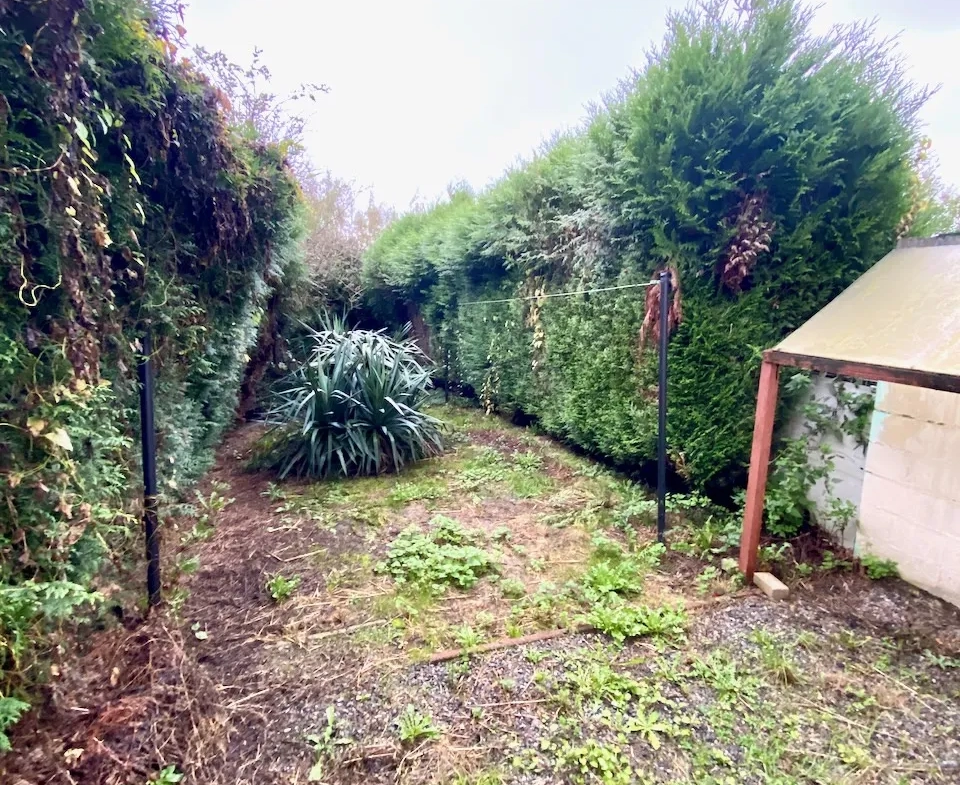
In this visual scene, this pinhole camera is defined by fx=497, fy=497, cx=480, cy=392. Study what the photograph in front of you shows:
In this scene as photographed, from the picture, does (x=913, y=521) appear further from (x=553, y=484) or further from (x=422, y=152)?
(x=422, y=152)

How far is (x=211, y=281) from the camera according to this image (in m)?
2.93

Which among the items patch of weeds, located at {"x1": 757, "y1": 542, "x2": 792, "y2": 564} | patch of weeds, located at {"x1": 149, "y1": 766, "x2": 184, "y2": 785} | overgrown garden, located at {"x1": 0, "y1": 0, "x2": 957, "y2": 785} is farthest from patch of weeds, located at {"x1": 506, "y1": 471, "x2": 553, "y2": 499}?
patch of weeds, located at {"x1": 149, "y1": 766, "x2": 184, "y2": 785}

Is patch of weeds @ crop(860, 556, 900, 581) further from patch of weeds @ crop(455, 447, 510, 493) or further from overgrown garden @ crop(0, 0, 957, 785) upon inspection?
patch of weeds @ crop(455, 447, 510, 493)

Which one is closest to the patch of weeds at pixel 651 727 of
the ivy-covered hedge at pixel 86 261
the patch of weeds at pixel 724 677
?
the patch of weeds at pixel 724 677

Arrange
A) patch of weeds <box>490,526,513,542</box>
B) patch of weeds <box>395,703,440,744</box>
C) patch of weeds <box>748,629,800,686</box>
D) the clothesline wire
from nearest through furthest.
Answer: patch of weeds <box>395,703,440,744</box> < patch of weeds <box>748,629,800,686</box> < patch of weeds <box>490,526,513,542</box> < the clothesline wire

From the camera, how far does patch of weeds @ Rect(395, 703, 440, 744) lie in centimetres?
161

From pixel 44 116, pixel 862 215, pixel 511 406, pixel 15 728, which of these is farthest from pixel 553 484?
pixel 44 116

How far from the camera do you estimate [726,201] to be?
10.1 ft

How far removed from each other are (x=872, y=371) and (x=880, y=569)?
1.15 metres

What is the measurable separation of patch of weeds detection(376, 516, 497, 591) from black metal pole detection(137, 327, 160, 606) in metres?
1.06

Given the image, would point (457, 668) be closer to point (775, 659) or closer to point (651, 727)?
point (651, 727)

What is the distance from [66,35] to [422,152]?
12.0m

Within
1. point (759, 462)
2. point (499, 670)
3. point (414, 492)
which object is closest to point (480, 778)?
point (499, 670)

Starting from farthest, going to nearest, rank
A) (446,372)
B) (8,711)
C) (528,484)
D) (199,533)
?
(446,372) < (528,484) < (199,533) < (8,711)
